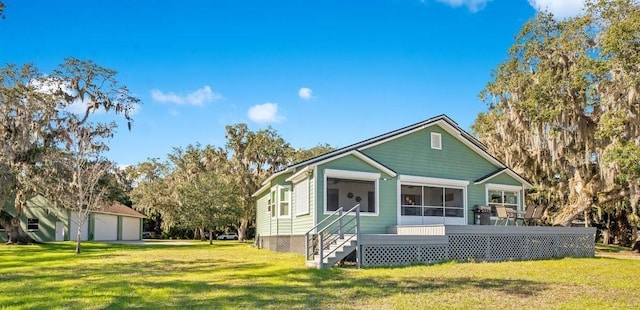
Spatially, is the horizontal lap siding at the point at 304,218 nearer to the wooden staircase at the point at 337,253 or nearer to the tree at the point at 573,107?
the wooden staircase at the point at 337,253

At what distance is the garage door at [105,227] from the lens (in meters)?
40.1

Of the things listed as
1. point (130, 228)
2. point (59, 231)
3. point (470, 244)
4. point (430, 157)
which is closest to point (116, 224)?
point (130, 228)

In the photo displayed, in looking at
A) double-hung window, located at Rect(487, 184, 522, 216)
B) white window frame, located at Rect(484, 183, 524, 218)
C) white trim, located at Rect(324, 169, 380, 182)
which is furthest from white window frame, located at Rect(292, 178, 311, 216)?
double-hung window, located at Rect(487, 184, 522, 216)

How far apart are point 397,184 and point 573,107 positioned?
31.2 feet

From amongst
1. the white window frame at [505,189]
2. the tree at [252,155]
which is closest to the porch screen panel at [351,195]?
the white window frame at [505,189]

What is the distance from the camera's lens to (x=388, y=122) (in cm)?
2925

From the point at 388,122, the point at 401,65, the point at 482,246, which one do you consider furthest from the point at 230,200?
the point at 482,246

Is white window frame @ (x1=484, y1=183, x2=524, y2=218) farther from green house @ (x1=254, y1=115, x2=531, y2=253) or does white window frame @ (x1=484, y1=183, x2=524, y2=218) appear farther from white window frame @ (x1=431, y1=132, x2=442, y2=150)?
white window frame @ (x1=431, y1=132, x2=442, y2=150)

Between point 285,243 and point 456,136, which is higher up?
point 456,136

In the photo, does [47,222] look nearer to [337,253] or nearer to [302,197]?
[302,197]

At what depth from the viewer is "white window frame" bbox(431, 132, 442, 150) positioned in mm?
19188

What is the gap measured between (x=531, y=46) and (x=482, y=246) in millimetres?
12667

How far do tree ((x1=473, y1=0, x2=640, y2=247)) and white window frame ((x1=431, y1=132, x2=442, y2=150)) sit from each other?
5542 millimetres

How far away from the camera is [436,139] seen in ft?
63.2
